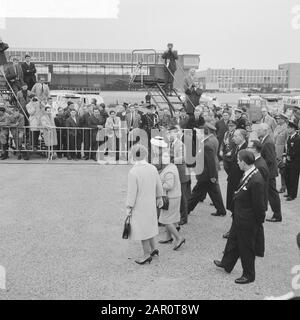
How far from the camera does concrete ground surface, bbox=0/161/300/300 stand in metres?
5.01

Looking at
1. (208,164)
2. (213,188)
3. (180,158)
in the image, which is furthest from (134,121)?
(180,158)

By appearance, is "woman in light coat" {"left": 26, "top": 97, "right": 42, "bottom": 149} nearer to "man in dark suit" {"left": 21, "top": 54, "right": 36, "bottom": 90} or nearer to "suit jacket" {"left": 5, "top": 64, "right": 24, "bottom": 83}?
"suit jacket" {"left": 5, "top": 64, "right": 24, "bottom": 83}

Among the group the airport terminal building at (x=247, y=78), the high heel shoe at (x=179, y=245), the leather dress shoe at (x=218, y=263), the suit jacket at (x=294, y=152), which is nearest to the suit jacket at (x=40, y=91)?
the suit jacket at (x=294, y=152)

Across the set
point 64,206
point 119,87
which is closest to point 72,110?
point 64,206

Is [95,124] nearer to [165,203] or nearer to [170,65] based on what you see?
[170,65]

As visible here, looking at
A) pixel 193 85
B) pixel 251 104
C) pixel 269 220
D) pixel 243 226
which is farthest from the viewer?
pixel 251 104

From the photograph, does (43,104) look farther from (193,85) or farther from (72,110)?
(193,85)

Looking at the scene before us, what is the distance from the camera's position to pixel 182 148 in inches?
275

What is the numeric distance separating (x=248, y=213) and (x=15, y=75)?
11.5m

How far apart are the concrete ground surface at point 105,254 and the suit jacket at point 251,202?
0.81 meters

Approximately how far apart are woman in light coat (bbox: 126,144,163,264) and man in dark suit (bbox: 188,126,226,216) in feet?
6.92

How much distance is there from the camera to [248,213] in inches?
202

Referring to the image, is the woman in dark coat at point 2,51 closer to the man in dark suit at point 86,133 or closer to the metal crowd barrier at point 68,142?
the metal crowd barrier at point 68,142

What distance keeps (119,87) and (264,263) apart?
50581 millimetres
